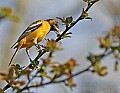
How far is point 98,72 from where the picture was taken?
2490mm

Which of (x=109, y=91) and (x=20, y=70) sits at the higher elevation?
(x=20, y=70)

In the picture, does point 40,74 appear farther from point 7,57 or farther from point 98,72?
point 7,57

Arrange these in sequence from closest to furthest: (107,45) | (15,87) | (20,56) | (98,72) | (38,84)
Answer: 1. (15,87)
2. (38,84)
3. (98,72)
4. (107,45)
5. (20,56)

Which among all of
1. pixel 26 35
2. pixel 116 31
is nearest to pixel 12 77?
pixel 26 35

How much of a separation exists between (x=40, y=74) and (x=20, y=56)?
6.44m

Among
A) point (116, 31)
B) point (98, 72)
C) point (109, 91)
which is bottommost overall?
point (109, 91)

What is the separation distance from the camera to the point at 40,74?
2.21 m

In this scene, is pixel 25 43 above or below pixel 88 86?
above

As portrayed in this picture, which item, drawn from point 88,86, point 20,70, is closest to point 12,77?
point 20,70

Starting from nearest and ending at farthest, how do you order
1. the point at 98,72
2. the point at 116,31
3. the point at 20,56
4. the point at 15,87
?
the point at 15,87 → the point at 98,72 → the point at 116,31 → the point at 20,56

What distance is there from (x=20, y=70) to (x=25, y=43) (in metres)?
0.78

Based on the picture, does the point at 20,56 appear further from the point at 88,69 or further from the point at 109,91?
the point at 88,69

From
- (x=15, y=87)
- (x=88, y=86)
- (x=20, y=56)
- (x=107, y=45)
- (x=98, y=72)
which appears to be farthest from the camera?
(x=20, y=56)

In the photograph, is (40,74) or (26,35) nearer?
(40,74)
